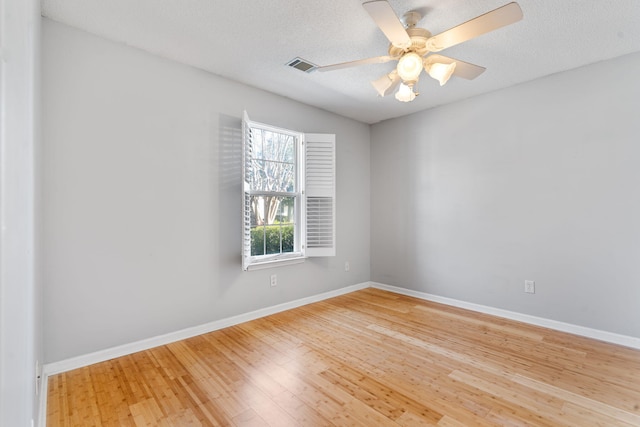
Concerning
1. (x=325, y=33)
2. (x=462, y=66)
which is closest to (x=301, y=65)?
(x=325, y=33)

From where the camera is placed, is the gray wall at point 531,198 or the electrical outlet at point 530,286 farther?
the electrical outlet at point 530,286

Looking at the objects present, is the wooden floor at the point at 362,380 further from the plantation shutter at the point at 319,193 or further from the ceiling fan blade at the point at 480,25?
the ceiling fan blade at the point at 480,25

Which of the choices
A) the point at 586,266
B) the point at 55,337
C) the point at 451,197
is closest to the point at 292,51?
the point at 451,197

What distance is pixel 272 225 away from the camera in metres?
3.54

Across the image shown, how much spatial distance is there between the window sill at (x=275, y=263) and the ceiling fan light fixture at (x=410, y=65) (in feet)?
7.20

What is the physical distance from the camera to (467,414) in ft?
5.72

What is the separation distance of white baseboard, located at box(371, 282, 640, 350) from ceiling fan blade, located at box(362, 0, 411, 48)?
9.57 ft

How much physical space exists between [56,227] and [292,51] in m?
2.22

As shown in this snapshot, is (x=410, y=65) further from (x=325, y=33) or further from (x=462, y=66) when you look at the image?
(x=325, y=33)

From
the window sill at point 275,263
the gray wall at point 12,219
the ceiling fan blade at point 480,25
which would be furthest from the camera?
the window sill at point 275,263

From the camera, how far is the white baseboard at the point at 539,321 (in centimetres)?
262

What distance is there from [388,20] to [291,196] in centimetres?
227

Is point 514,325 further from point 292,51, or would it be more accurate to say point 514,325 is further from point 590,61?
point 292,51

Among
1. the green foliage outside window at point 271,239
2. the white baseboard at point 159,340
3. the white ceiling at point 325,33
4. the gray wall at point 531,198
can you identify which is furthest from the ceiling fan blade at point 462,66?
the white baseboard at point 159,340
